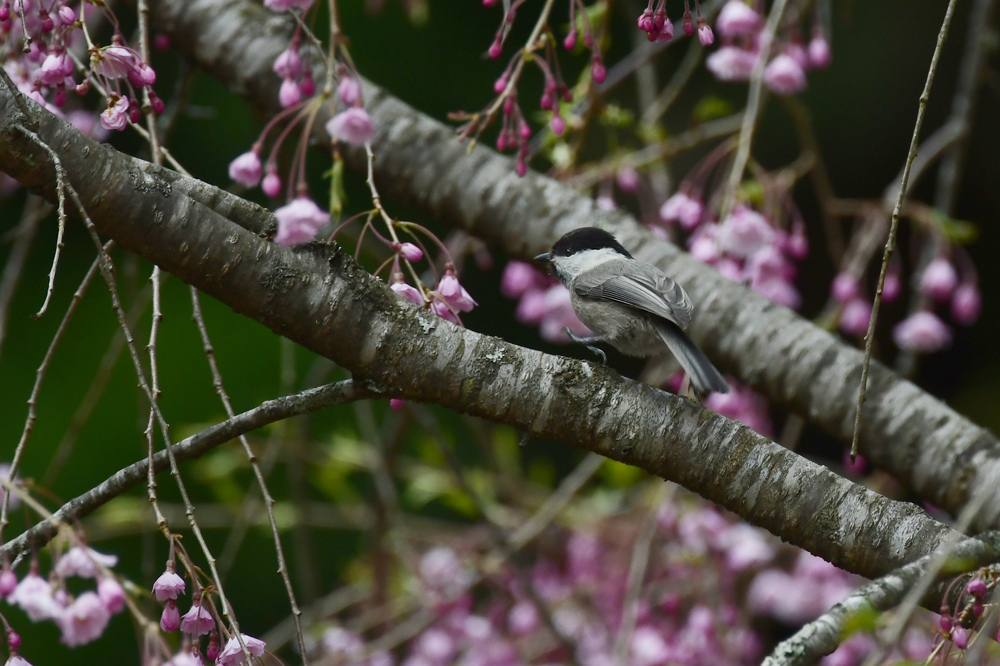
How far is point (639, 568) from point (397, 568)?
1.41 metres

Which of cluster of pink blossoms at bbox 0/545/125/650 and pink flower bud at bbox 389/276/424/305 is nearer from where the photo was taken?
cluster of pink blossoms at bbox 0/545/125/650

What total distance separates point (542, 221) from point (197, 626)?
1431 mm

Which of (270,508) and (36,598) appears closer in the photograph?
(270,508)

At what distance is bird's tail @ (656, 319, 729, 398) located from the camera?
185 cm

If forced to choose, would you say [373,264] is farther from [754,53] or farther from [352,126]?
[352,126]

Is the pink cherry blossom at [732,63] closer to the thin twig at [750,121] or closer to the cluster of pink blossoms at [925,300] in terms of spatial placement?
the thin twig at [750,121]

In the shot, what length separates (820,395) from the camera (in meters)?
2.27

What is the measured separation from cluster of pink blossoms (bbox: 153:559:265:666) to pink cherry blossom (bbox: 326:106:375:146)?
2.56 ft

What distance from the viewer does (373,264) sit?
16.5ft

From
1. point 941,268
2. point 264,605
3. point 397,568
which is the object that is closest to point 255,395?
point 264,605

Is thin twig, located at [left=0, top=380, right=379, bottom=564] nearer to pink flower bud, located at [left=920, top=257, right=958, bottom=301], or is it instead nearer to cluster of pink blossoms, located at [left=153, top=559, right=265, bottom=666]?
cluster of pink blossoms, located at [left=153, top=559, right=265, bottom=666]

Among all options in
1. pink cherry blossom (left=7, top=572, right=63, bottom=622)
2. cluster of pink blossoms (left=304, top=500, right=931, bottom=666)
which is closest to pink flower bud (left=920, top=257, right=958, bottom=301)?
cluster of pink blossoms (left=304, top=500, right=931, bottom=666)

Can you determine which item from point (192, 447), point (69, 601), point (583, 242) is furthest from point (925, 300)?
point (69, 601)

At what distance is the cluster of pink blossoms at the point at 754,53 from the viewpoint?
2.49m
